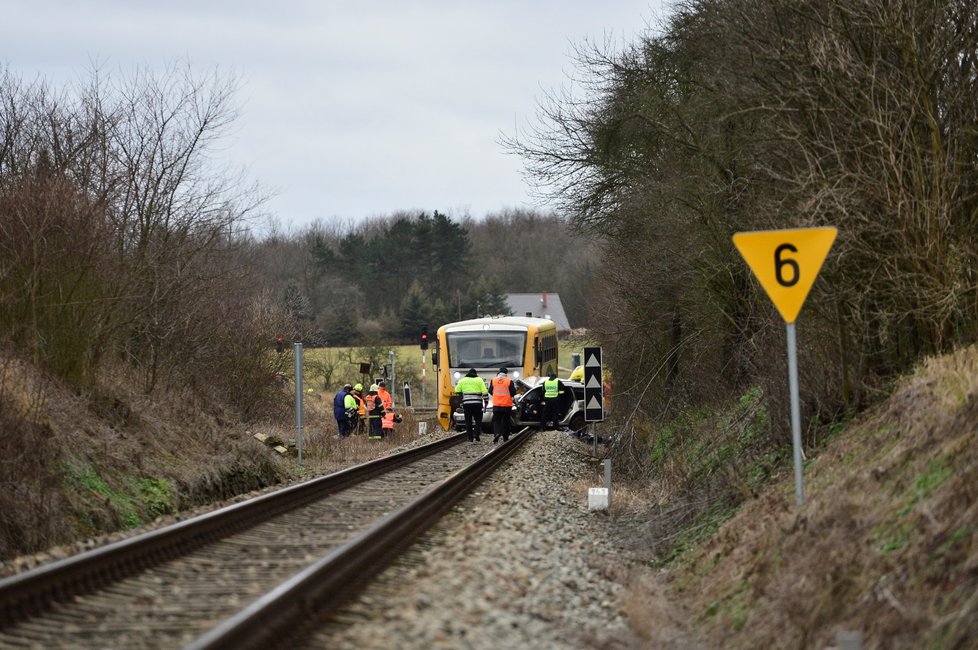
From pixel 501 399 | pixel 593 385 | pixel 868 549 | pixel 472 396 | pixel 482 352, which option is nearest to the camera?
pixel 868 549

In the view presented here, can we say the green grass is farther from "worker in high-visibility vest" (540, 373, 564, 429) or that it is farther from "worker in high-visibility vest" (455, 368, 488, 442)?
"worker in high-visibility vest" (540, 373, 564, 429)

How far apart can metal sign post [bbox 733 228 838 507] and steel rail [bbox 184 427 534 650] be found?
10.9 ft

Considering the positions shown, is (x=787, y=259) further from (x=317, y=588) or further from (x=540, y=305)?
(x=540, y=305)

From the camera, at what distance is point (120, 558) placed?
8.43 m

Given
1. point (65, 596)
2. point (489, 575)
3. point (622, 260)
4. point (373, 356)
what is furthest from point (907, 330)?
point (373, 356)

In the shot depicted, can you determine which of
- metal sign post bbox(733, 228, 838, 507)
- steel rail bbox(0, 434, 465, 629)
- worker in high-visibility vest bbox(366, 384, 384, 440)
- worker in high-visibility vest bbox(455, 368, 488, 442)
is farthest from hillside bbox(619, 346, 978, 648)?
worker in high-visibility vest bbox(366, 384, 384, 440)

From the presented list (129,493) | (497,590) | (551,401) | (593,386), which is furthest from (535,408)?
(497,590)

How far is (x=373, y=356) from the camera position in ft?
206

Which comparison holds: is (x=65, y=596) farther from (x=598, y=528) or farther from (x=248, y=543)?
(x=598, y=528)

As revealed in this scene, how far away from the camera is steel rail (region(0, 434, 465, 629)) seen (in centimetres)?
710

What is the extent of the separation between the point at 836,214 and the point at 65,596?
7.89 metres

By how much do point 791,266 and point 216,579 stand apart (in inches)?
191

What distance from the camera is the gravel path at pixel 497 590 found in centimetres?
659

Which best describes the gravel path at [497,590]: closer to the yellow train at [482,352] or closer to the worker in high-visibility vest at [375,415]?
the worker in high-visibility vest at [375,415]
